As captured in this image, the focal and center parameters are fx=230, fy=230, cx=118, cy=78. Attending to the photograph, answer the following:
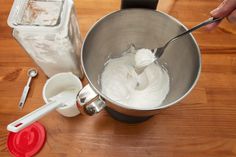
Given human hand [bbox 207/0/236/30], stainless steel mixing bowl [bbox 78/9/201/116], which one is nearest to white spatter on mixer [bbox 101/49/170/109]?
stainless steel mixing bowl [bbox 78/9/201/116]

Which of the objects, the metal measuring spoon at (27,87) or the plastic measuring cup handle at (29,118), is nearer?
the plastic measuring cup handle at (29,118)

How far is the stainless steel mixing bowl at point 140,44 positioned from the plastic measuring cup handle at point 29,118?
0.21 feet

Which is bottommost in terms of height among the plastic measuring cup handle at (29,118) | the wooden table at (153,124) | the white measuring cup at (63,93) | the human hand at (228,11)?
the wooden table at (153,124)

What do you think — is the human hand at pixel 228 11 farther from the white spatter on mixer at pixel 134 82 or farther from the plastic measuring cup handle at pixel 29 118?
the plastic measuring cup handle at pixel 29 118

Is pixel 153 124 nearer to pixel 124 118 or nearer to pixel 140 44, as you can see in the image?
pixel 124 118

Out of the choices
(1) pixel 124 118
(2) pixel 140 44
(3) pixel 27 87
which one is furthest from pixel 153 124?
(3) pixel 27 87

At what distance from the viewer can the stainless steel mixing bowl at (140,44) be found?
403 millimetres

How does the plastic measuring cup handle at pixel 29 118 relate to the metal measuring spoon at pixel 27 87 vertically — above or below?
above

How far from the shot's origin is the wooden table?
45 cm

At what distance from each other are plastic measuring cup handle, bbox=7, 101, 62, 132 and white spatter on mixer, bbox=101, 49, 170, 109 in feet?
0.38

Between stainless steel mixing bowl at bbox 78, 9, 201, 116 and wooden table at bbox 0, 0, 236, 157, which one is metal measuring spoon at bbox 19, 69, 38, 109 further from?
stainless steel mixing bowl at bbox 78, 9, 201, 116

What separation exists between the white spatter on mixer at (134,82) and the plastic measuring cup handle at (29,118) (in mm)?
115

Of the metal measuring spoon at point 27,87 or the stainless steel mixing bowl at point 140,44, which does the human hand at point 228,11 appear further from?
the metal measuring spoon at point 27,87

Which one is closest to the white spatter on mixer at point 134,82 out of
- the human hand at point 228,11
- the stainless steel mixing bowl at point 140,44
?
the stainless steel mixing bowl at point 140,44
